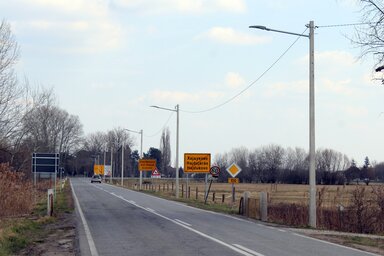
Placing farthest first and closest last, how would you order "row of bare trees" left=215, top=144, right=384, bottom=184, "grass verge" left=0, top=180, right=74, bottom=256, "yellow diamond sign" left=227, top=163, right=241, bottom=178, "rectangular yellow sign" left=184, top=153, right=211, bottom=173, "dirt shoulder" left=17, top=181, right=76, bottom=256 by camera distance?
1. "row of bare trees" left=215, top=144, right=384, bottom=184
2. "rectangular yellow sign" left=184, top=153, right=211, bottom=173
3. "yellow diamond sign" left=227, top=163, right=241, bottom=178
4. "grass verge" left=0, top=180, right=74, bottom=256
5. "dirt shoulder" left=17, top=181, right=76, bottom=256

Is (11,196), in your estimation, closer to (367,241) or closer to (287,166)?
(367,241)

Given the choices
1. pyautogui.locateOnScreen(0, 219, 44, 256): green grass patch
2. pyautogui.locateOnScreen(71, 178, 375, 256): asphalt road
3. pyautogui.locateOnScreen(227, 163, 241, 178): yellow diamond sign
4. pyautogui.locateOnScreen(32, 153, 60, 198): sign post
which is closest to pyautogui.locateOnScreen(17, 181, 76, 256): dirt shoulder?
pyautogui.locateOnScreen(0, 219, 44, 256): green grass patch

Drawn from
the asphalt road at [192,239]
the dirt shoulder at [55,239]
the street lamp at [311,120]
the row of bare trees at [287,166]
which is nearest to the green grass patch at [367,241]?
the asphalt road at [192,239]

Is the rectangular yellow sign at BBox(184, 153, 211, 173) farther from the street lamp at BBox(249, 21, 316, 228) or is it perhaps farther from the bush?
the street lamp at BBox(249, 21, 316, 228)

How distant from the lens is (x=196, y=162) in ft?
143

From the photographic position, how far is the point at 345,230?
23.1 meters

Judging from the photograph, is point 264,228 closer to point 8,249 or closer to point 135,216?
point 135,216

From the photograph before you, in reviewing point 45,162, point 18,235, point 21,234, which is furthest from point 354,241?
point 45,162

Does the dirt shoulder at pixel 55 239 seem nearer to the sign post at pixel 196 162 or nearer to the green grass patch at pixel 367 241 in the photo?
the green grass patch at pixel 367 241

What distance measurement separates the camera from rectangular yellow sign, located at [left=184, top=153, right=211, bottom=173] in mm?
43312

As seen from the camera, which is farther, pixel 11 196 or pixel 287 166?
pixel 287 166

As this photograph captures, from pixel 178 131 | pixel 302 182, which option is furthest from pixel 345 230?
pixel 302 182

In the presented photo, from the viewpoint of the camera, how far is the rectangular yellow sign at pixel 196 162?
142 ft

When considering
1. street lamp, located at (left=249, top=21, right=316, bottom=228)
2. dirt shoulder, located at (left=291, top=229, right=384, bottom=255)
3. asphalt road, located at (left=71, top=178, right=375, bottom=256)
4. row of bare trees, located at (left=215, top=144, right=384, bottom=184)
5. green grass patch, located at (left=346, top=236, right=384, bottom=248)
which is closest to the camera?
asphalt road, located at (left=71, top=178, right=375, bottom=256)
